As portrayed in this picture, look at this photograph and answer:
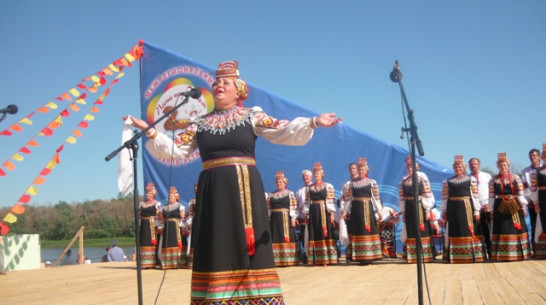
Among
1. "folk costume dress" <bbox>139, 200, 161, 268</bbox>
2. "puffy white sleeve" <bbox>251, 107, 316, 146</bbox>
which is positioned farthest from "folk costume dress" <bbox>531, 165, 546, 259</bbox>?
"folk costume dress" <bbox>139, 200, 161, 268</bbox>

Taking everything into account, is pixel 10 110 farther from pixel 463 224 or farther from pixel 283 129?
pixel 463 224

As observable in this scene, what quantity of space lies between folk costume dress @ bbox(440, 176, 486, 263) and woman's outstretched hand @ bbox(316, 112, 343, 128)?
542 centimetres

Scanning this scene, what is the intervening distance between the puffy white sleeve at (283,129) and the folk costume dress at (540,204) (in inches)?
226

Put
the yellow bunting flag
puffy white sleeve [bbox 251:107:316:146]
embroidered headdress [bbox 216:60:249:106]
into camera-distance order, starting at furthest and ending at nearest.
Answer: the yellow bunting flag, embroidered headdress [bbox 216:60:249:106], puffy white sleeve [bbox 251:107:316:146]

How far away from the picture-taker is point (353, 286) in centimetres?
596

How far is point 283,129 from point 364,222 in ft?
17.8

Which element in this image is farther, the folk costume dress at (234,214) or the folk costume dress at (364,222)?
the folk costume dress at (364,222)

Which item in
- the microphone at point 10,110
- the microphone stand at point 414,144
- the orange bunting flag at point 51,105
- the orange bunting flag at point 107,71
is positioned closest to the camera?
the microphone stand at point 414,144

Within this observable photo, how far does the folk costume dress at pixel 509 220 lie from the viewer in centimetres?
811

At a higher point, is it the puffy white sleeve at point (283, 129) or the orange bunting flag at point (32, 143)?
the orange bunting flag at point (32, 143)

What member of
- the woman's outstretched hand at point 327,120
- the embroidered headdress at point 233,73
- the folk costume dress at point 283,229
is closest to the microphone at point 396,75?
the woman's outstretched hand at point 327,120

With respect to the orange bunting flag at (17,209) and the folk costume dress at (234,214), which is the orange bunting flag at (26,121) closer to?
the orange bunting flag at (17,209)

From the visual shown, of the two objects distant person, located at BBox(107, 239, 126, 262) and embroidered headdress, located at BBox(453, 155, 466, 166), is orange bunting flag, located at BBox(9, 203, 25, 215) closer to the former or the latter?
embroidered headdress, located at BBox(453, 155, 466, 166)

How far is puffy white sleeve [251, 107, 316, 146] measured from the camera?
378 cm
